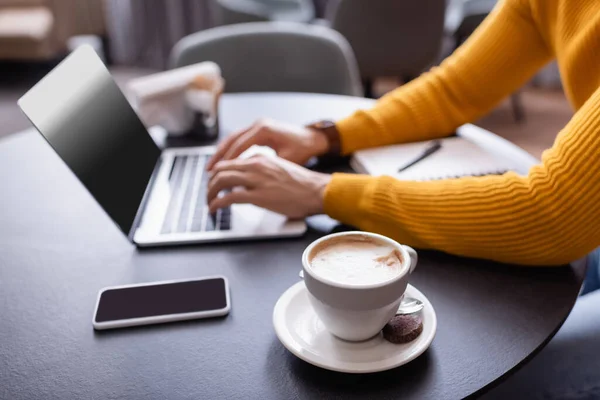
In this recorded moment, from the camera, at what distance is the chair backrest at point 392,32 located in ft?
8.84

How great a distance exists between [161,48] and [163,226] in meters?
3.72

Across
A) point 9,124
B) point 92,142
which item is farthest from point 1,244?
point 9,124

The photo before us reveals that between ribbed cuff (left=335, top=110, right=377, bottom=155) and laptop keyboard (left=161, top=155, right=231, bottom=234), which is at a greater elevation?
ribbed cuff (left=335, top=110, right=377, bottom=155)

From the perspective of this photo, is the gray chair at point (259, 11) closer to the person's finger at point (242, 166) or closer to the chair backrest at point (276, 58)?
the chair backrest at point (276, 58)

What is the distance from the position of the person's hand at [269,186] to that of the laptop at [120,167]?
28 millimetres

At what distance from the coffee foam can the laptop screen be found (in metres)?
0.33

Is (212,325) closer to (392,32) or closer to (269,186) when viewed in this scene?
(269,186)

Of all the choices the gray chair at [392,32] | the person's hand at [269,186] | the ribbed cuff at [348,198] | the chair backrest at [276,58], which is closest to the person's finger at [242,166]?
the person's hand at [269,186]

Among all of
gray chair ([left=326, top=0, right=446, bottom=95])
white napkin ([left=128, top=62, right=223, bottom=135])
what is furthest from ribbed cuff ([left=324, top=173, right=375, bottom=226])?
gray chair ([left=326, top=0, right=446, bottom=95])

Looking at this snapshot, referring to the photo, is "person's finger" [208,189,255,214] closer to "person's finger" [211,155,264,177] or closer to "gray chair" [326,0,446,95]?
"person's finger" [211,155,264,177]

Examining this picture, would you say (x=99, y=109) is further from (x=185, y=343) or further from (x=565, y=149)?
(x=565, y=149)

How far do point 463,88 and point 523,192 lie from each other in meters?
0.41

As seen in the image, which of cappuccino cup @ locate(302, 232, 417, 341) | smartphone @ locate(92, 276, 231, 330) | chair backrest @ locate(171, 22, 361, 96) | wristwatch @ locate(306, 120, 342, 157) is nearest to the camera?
cappuccino cup @ locate(302, 232, 417, 341)

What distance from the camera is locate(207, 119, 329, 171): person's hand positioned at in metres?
1.05
